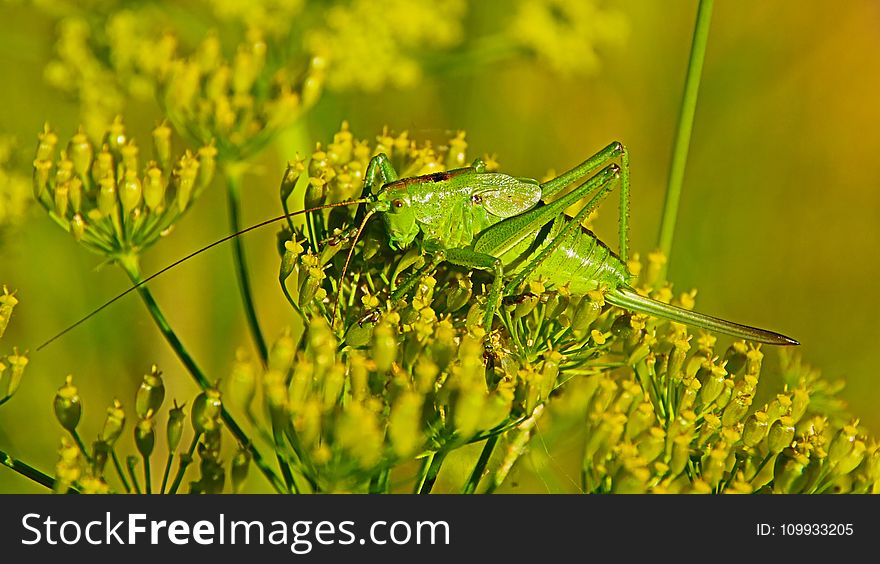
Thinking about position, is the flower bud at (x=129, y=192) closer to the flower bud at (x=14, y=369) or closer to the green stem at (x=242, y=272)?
the green stem at (x=242, y=272)

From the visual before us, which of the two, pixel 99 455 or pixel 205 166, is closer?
pixel 99 455

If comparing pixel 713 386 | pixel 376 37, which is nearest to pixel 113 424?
pixel 713 386

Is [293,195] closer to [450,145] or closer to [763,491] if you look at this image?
[450,145]

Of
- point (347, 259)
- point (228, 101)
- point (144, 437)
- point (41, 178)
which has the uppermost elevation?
point (228, 101)

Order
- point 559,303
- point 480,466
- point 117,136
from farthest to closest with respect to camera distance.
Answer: point 117,136 → point 559,303 → point 480,466

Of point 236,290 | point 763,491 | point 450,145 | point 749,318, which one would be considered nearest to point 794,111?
point 749,318

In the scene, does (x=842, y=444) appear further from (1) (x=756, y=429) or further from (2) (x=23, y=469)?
(2) (x=23, y=469)

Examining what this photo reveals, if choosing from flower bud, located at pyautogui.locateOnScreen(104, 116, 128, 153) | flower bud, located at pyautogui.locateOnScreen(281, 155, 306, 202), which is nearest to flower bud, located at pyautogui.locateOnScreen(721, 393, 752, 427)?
flower bud, located at pyautogui.locateOnScreen(281, 155, 306, 202)
